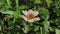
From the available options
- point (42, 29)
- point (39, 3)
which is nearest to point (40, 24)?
point (42, 29)

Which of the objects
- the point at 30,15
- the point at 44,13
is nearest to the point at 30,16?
the point at 30,15

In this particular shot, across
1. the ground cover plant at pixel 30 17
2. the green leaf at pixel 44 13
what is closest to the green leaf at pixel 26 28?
the ground cover plant at pixel 30 17

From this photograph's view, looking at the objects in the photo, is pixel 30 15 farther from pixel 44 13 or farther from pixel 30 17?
pixel 44 13

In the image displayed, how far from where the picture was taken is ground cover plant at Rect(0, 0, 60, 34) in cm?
172

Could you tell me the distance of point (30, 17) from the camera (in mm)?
1786

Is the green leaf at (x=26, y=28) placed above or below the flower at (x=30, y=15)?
below

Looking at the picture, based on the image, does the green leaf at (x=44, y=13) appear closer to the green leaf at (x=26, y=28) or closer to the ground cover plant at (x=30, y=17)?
the ground cover plant at (x=30, y=17)

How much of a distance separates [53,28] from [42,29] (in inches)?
4.0

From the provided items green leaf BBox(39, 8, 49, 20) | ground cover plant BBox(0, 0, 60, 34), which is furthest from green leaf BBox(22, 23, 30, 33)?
green leaf BBox(39, 8, 49, 20)

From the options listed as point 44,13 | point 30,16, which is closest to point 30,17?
point 30,16

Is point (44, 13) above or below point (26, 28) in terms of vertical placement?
above

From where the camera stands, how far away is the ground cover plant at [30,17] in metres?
1.72

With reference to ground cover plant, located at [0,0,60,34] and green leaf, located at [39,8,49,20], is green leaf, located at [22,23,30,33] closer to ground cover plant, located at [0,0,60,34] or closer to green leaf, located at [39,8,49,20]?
ground cover plant, located at [0,0,60,34]

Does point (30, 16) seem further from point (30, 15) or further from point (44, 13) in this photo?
point (44, 13)
